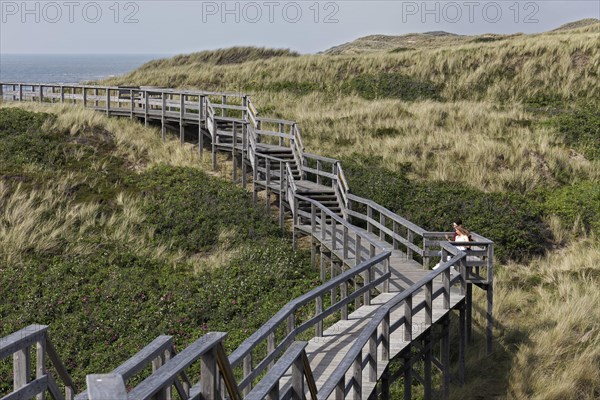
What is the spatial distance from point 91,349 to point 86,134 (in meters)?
15.2

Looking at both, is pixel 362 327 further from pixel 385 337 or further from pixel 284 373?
pixel 284 373

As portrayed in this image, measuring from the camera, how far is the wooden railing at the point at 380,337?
26.7ft

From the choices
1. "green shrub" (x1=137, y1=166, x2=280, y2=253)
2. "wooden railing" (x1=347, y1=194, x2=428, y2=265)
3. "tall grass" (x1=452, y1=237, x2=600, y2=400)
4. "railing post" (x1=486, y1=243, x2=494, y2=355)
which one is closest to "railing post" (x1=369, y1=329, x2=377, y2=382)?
"tall grass" (x1=452, y1=237, x2=600, y2=400)

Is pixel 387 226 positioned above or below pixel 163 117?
below

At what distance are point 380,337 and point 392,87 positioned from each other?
32883mm

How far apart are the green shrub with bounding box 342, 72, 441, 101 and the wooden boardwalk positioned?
1242 cm

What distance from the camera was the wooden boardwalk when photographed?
5887 mm

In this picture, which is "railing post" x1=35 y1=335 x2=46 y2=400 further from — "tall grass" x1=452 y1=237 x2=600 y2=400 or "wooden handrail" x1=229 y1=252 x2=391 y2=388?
"tall grass" x1=452 y1=237 x2=600 y2=400

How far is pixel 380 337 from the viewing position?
10.4m

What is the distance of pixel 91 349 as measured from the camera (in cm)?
1666

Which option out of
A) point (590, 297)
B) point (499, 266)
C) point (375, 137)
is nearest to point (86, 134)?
point (375, 137)

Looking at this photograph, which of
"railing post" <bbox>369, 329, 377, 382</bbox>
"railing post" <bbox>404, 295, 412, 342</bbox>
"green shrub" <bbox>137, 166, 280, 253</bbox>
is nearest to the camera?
"railing post" <bbox>369, 329, 377, 382</bbox>

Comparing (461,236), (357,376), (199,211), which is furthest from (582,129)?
(357,376)

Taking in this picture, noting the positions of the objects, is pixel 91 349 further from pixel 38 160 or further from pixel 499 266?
pixel 38 160
